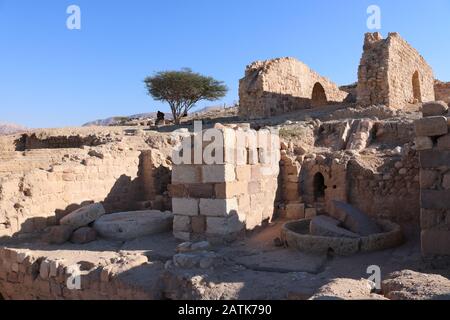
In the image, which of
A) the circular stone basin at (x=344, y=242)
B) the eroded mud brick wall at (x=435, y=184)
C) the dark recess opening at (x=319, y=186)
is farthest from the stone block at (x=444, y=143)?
the dark recess opening at (x=319, y=186)

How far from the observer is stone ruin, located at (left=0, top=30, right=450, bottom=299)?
5.34 meters

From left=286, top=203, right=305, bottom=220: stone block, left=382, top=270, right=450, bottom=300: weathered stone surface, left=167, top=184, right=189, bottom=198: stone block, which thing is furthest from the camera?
left=286, top=203, right=305, bottom=220: stone block

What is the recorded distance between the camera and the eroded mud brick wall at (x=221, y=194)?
679 cm

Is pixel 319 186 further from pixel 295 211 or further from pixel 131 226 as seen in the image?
pixel 131 226

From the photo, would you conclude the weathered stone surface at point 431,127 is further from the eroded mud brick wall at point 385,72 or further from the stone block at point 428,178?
the eroded mud brick wall at point 385,72

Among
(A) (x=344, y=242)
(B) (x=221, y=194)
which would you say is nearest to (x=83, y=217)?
(B) (x=221, y=194)

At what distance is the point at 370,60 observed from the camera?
16.9 meters

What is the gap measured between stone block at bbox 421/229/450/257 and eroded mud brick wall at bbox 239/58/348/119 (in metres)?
14.2

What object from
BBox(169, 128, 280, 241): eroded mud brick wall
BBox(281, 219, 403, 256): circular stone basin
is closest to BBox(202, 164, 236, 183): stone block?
BBox(169, 128, 280, 241): eroded mud brick wall

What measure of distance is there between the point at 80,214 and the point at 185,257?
3109mm

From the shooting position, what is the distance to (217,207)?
6.81 m

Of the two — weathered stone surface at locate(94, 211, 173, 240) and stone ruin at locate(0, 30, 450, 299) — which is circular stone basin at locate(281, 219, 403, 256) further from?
weathered stone surface at locate(94, 211, 173, 240)

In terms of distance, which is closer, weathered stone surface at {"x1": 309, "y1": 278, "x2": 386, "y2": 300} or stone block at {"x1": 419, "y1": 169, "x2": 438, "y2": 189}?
weathered stone surface at {"x1": 309, "y1": 278, "x2": 386, "y2": 300}
